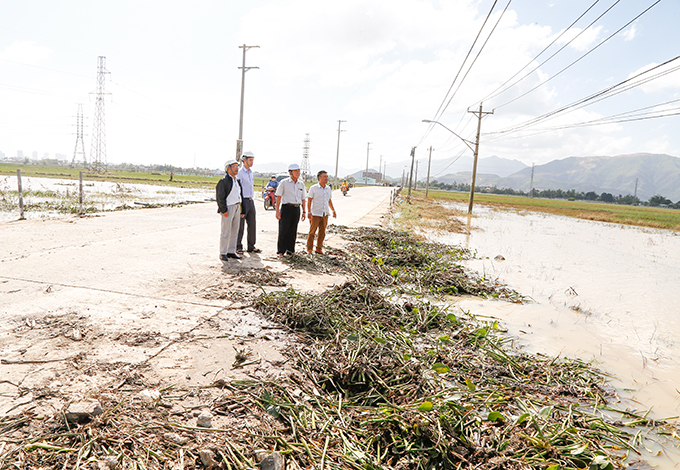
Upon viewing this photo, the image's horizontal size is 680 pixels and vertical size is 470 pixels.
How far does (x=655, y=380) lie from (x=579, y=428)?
7.59ft

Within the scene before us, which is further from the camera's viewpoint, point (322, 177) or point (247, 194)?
point (322, 177)

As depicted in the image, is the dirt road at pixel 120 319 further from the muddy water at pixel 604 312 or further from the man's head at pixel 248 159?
the muddy water at pixel 604 312

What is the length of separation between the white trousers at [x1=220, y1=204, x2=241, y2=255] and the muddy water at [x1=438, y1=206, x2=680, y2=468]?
446cm

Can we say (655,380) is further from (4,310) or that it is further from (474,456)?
(4,310)

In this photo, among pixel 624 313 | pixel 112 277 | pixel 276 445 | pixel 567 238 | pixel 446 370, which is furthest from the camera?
pixel 567 238

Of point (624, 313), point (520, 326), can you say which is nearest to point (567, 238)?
point (624, 313)

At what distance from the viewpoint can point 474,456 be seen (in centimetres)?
278

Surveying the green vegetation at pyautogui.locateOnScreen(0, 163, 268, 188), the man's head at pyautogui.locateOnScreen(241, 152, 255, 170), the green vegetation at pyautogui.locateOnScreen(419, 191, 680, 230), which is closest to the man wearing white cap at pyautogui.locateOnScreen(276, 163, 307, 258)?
the man's head at pyautogui.locateOnScreen(241, 152, 255, 170)

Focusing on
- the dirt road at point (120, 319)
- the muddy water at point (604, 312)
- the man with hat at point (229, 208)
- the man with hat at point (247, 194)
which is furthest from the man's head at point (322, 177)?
the muddy water at point (604, 312)

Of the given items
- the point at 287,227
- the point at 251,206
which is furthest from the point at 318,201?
the point at 251,206

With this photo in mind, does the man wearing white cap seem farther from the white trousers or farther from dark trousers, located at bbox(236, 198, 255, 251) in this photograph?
the white trousers

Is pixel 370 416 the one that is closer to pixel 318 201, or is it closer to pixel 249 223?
pixel 318 201

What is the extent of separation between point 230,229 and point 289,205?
4.36 ft

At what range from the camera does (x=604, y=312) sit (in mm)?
7629
